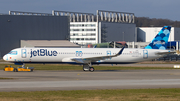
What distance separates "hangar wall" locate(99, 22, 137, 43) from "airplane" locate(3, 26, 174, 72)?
285ft

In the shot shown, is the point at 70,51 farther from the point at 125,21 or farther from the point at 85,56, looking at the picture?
the point at 125,21

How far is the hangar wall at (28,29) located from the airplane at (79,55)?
1708 inches

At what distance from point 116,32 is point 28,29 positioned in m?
62.1

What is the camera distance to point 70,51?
4450 cm

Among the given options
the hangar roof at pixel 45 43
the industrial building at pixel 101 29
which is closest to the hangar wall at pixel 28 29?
the hangar roof at pixel 45 43

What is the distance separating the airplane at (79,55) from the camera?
43375 millimetres

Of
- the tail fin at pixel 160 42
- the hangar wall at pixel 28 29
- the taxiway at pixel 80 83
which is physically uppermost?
the hangar wall at pixel 28 29

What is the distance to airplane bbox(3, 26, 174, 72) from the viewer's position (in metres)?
43.4

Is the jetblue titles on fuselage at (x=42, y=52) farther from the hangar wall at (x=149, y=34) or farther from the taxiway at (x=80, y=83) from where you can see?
the hangar wall at (x=149, y=34)

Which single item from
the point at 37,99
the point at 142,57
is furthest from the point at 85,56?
the point at 37,99

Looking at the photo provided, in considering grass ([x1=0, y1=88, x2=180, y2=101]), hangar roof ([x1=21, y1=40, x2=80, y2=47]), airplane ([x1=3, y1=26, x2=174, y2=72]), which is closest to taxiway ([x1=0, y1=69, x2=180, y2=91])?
grass ([x1=0, y1=88, x2=180, y2=101])

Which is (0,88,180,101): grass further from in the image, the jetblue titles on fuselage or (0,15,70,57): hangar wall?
(0,15,70,57): hangar wall

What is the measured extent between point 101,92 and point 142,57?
1103 inches

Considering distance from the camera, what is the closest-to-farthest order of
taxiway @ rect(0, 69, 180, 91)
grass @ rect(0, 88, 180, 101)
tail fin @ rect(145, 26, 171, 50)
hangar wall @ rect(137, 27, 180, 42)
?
grass @ rect(0, 88, 180, 101), taxiway @ rect(0, 69, 180, 91), tail fin @ rect(145, 26, 171, 50), hangar wall @ rect(137, 27, 180, 42)
